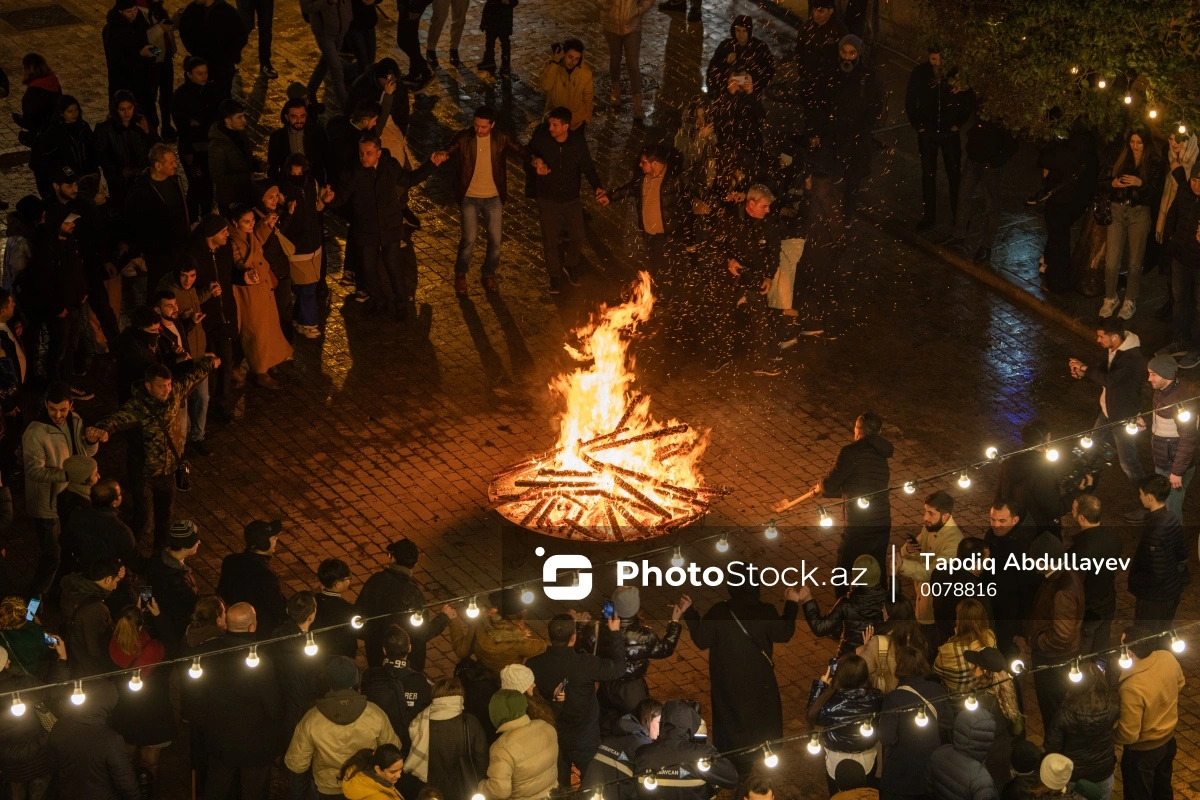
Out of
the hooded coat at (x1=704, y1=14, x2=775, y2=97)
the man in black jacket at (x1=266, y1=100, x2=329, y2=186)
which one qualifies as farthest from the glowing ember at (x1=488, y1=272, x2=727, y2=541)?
the hooded coat at (x1=704, y1=14, x2=775, y2=97)

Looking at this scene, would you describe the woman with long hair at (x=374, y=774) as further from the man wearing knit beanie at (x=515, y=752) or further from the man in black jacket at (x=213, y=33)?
the man in black jacket at (x=213, y=33)

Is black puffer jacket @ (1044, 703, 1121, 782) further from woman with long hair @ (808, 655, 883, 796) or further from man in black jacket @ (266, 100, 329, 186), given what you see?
man in black jacket @ (266, 100, 329, 186)

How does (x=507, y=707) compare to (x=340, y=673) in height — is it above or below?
below

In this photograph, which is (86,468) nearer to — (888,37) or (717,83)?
(717,83)

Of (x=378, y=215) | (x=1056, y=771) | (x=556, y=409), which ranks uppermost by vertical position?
(x=378, y=215)

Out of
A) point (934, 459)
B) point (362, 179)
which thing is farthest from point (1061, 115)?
point (362, 179)

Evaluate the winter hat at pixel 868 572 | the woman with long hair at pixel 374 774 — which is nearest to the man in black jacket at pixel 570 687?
the woman with long hair at pixel 374 774

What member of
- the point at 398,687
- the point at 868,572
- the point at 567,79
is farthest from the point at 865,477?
the point at 567,79

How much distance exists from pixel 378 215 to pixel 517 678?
6645mm

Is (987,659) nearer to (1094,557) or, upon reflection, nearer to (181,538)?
(1094,557)

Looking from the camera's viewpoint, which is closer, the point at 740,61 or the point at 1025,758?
the point at 1025,758

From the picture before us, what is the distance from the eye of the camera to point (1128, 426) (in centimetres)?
1295

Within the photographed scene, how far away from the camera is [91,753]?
950 cm

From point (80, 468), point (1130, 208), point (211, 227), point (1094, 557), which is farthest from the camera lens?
point (1130, 208)
